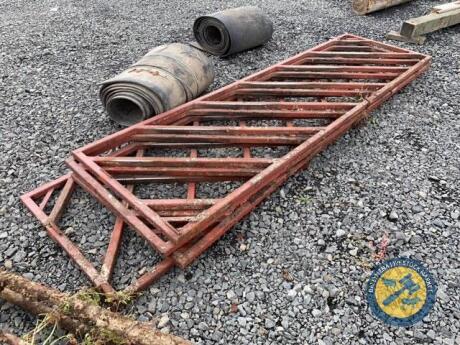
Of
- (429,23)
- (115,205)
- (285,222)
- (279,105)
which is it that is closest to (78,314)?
(115,205)

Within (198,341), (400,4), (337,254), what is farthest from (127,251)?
(400,4)

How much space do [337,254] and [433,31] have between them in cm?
544

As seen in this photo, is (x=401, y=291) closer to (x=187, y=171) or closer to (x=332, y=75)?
(x=187, y=171)

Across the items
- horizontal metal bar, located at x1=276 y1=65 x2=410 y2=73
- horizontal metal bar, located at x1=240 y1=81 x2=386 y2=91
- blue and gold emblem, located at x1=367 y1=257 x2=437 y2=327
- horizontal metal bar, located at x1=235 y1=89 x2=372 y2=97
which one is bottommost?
blue and gold emblem, located at x1=367 y1=257 x2=437 y2=327

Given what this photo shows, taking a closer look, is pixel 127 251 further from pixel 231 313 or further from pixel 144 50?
pixel 144 50

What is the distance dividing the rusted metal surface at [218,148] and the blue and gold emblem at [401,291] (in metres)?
1.15

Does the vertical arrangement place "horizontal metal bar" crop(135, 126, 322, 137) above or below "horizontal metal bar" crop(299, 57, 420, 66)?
below

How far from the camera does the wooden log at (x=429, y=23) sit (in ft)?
20.1

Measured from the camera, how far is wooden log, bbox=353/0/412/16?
7.11 m

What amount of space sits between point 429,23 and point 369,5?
4.30 ft

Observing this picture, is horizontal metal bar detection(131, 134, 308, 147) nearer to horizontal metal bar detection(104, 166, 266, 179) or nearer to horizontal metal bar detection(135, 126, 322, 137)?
horizontal metal bar detection(135, 126, 322, 137)

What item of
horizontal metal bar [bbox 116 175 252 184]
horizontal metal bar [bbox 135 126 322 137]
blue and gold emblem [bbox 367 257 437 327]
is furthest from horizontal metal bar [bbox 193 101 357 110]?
blue and gold emblem [bbox 367 257 437 327]

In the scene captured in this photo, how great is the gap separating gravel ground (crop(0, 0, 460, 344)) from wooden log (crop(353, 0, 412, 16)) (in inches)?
73.4

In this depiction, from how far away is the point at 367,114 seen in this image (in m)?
4.41
